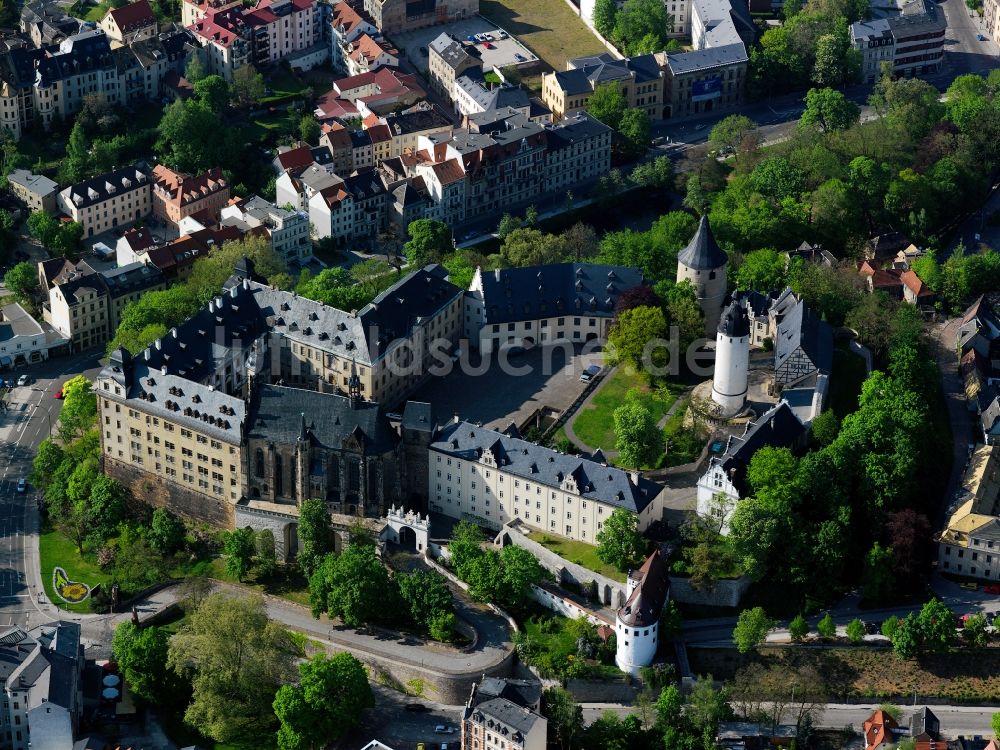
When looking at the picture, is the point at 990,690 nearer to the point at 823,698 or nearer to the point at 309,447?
the point at 823,698

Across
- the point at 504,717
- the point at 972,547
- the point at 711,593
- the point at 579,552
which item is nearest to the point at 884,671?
the point at 972,547

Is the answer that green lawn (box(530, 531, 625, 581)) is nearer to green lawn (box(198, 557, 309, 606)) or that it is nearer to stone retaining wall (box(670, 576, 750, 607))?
stone retaining wall (box(670, 576, 750, 607))

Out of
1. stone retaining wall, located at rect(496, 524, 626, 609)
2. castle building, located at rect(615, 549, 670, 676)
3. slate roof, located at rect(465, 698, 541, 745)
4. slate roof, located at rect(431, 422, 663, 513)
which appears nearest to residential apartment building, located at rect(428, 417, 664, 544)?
slate roof, located at rect(431, 422, 663, 513)

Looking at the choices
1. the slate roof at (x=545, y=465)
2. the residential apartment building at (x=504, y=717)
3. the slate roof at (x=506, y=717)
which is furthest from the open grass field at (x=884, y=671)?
the slate roof at (x=506, y=717)

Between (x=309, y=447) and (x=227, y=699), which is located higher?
(x=309, y=447)

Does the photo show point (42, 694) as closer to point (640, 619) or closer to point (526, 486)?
point (526, 486)

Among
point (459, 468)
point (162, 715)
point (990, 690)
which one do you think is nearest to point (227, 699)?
point (162, 715)

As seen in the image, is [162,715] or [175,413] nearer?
[162,715]
